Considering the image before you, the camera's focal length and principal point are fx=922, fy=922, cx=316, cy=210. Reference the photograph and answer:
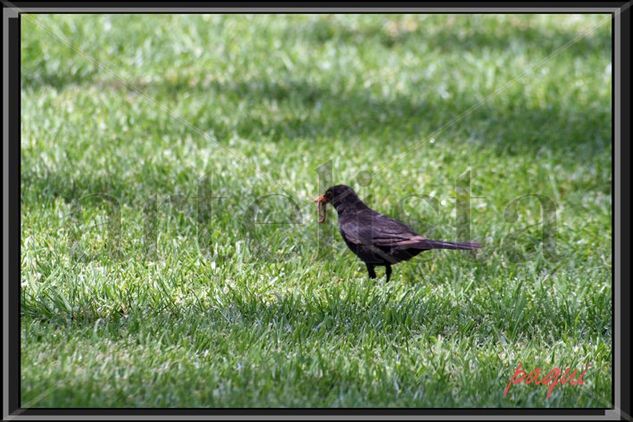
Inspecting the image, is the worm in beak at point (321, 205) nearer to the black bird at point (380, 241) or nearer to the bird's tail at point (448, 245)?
the black bird at point (380, 241)

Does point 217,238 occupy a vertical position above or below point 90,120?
below

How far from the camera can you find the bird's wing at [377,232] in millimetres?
5062

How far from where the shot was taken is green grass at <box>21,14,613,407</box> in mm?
3863

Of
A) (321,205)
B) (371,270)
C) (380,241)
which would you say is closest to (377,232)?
(380,241)

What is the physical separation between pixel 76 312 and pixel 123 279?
15.2 inches

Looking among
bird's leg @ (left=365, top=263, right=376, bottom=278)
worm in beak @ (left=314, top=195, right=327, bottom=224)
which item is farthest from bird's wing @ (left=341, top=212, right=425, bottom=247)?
worm in beak @ (left=314, top=195, right=327, bottom=224)

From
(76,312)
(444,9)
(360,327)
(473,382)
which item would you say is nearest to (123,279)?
(76,312)

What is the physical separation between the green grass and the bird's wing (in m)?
0.20

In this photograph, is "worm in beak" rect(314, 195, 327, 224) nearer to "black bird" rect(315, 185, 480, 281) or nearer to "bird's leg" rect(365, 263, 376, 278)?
"black bird" rect(315, 185, 480, 281)

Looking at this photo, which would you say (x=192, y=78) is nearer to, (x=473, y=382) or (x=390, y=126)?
(x=390, y=126)

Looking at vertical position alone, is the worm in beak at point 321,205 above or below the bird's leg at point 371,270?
above

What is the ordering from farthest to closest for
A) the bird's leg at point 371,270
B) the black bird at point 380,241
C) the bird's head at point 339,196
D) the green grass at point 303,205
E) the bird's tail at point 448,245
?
1. the bird's head at point 339,196
2. the bird's leg at point 371,270
3. the black bird at point 380,241
4. the bird's tail at point 448,245
5. the green grass at point 303,205

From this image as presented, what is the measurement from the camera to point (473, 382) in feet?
12.5

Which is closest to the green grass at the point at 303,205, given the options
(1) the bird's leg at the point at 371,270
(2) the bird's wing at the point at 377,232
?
(1) the bird's leg at the point at 371,270
